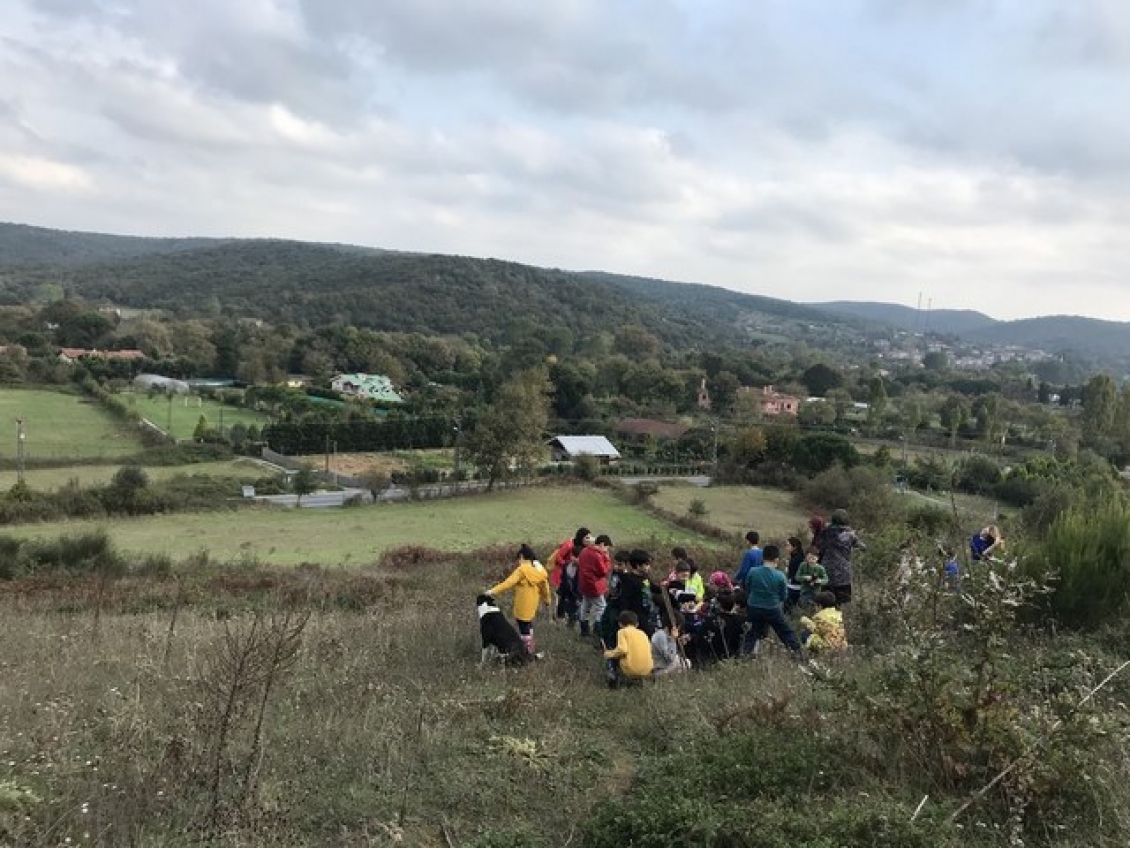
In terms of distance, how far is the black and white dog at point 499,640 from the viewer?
710 centimetres

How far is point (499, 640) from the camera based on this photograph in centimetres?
716

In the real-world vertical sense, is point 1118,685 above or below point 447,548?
above

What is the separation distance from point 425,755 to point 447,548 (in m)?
21.2

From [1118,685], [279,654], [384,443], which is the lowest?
[384,443]

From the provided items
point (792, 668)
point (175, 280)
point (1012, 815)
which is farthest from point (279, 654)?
point (175, 280)

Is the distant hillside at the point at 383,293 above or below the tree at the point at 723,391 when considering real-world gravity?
above

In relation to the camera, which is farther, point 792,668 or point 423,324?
point 423,324

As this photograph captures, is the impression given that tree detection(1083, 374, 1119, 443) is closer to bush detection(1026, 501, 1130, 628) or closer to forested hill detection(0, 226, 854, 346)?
bush detection(1026, 501, 1130, 628)

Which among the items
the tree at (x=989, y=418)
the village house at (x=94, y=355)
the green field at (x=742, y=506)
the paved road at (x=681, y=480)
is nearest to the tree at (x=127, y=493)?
the green field at (x=742, y=506)

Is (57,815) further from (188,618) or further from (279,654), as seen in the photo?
(188,618)

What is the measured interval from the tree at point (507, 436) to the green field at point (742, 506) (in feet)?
23.9

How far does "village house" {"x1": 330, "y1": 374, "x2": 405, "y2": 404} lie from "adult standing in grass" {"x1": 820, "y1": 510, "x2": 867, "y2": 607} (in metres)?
66.2

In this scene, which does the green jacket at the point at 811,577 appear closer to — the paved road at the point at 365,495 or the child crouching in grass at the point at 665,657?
the child crouching in grass at the point at 665,657

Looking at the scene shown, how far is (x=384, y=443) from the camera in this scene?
5366cm
